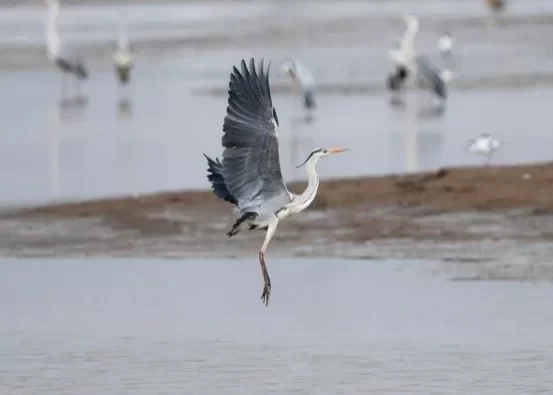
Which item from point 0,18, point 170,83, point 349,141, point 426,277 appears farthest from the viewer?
point 0,18

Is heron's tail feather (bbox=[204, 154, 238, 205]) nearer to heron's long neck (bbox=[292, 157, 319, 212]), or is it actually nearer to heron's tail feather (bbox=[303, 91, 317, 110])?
heron's long neck (bbox=[292, 157, 319, 212])

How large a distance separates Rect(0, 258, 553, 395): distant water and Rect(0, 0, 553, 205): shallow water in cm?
384

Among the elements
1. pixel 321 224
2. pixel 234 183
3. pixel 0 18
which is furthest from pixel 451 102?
pixel 0 18

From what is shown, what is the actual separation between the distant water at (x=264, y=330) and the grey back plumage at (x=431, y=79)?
10.9 m

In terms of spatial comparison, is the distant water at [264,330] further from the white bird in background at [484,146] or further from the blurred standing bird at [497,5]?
the blurred standing bird at [497,5]

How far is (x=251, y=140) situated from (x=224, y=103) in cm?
1359

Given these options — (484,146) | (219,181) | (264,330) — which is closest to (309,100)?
(484,146)

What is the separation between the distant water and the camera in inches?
323

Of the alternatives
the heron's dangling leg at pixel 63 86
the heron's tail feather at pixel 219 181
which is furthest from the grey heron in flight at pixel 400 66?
the heron's tail feather at pixel 219 181

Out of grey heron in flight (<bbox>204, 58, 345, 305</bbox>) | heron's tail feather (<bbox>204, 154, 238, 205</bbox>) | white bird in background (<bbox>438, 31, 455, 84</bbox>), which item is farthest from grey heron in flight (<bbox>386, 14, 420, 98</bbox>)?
grey heron in flight (<bbox>204, 58, 345, 305</bbox>)

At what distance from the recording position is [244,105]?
353 inches

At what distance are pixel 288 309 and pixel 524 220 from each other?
296 centimetres

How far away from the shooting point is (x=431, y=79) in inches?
877

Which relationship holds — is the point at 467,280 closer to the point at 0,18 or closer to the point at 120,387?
the point at 120,387
